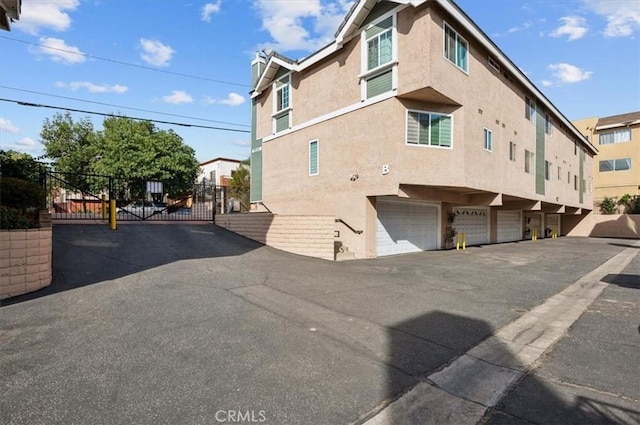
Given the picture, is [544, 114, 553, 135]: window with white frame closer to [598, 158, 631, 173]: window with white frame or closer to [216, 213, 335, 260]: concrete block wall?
[216, 213, 335, 260]: concrete block wall

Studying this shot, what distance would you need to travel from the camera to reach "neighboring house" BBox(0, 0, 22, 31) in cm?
809

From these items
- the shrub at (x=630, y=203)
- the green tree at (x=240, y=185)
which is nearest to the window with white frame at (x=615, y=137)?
the shrub at (x=630, y=203)

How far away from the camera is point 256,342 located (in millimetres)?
4504

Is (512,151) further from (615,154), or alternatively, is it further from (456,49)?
(615,154)

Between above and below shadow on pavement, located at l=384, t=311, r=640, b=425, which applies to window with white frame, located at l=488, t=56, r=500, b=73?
above

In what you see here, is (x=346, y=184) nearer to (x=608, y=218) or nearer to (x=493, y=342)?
(x=493, y=342)

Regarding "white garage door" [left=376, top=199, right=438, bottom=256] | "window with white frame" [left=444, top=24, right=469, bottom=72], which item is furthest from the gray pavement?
"window with white frame" [left=444, top=24, right=469, bottom=72]

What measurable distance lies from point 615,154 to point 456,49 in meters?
35.7

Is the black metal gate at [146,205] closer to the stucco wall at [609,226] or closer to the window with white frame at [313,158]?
the window with white frame at [313,158]

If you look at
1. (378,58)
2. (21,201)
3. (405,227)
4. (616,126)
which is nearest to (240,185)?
(405,227)

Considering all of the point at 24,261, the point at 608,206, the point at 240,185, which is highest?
the point at 240,185

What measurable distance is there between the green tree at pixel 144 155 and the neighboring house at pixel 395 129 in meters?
17.3

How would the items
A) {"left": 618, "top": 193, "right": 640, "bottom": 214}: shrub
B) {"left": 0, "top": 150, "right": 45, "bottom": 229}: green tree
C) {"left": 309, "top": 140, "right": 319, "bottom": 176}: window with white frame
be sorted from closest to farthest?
{"left": 0, "top": 150, "right": 45, "bottom": 229}: green tree, {"left": 309, "top": 140, "right": 319, "bottom": 176}: window with white frame, {"left": 618, "top": 193, "right": 640, "bottom": 214}: shrub

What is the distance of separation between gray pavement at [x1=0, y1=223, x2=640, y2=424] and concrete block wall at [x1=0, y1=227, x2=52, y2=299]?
36 centimetres
